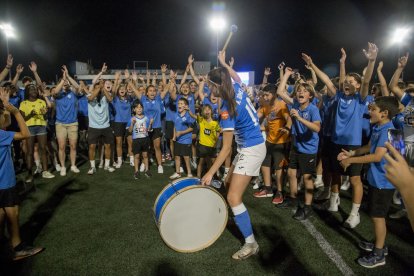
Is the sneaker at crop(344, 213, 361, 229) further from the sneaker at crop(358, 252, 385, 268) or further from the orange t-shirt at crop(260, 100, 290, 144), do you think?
the orange t-shirt at crop(260, 100, 290, 144)

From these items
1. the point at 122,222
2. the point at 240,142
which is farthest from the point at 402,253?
the point at 122,222

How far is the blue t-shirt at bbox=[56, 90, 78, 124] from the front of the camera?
7.80 metres

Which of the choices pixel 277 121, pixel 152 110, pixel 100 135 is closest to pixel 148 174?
pixel 100 135

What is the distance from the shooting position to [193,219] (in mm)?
3734

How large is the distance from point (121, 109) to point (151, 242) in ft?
17.3

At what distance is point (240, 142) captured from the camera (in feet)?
12.8

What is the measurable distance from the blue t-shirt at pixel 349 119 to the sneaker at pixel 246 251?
2415 mm

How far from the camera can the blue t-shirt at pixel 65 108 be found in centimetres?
780

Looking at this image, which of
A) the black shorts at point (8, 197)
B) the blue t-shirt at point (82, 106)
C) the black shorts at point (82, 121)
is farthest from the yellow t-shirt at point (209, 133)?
the black shorts at point (82, 121)

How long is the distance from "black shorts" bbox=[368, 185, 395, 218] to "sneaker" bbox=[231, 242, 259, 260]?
1558 mm

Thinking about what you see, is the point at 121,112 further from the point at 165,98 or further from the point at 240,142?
the point at 240,142

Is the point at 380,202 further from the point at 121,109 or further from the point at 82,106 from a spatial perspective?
the point at 82,106

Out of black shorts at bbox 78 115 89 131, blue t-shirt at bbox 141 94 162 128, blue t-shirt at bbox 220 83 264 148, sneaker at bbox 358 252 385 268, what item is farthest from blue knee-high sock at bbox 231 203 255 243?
black shorts at bbox 78 115 89 131

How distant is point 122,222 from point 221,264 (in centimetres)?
213
